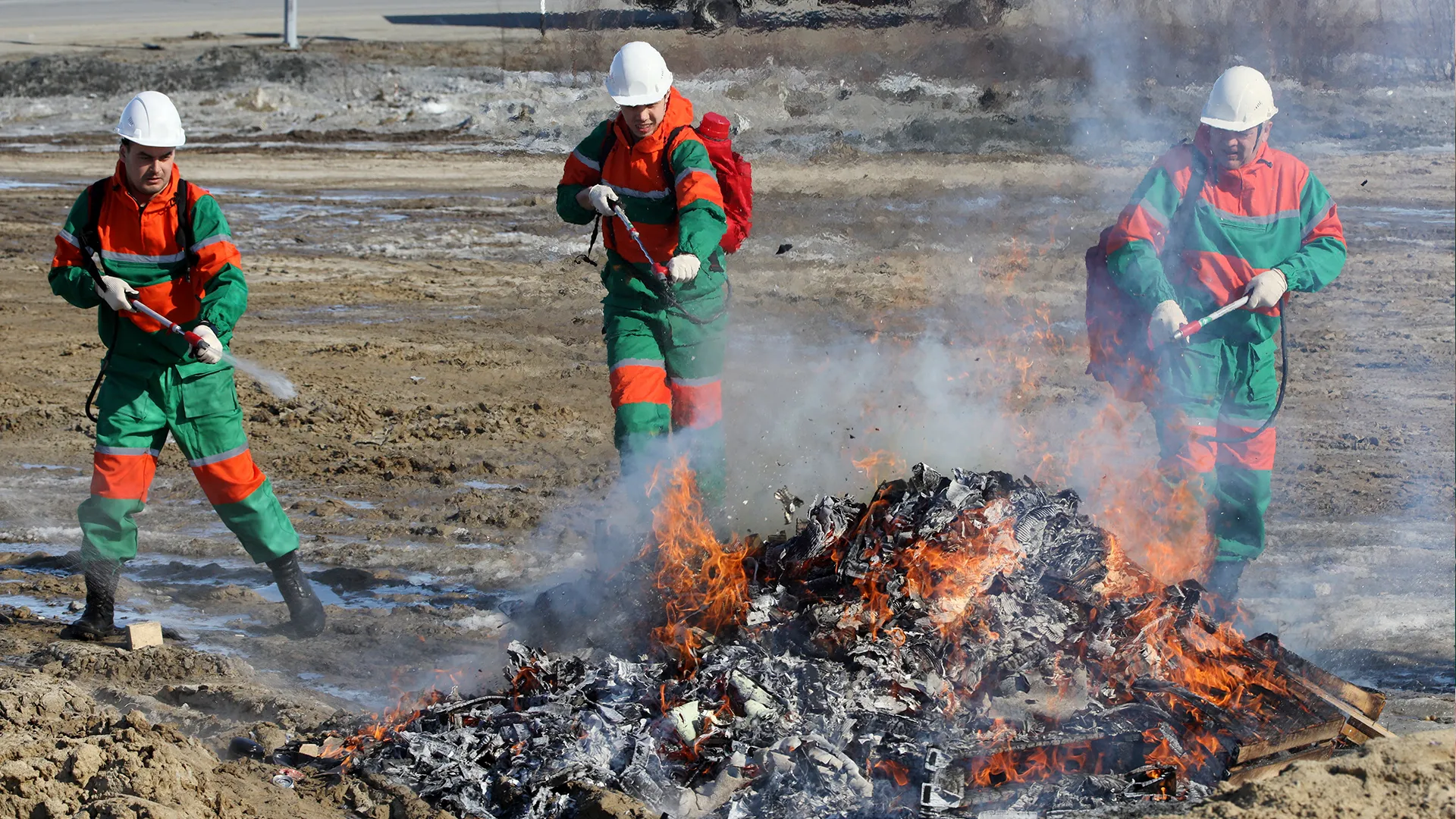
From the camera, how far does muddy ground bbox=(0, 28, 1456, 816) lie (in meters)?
5.81

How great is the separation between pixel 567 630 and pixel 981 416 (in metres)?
3.62

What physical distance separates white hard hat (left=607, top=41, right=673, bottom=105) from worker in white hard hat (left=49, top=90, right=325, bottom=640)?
164 cm

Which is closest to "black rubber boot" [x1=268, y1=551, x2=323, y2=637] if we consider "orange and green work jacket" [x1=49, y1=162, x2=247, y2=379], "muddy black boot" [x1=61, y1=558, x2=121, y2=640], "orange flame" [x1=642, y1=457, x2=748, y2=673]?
"muddy black boot" [x1=61, y1=558, x2=121, y2=640]

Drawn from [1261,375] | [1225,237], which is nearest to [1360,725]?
[1261,375]

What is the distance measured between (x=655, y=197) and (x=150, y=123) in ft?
6.45

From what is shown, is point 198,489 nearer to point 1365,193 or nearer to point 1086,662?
point 1086,662

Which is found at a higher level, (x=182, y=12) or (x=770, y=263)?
(x=182, y=12)

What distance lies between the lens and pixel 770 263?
12.5m

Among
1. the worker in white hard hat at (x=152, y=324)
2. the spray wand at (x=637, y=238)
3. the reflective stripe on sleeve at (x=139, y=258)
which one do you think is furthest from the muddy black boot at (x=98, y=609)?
the spray wand at (x=637, y=238)

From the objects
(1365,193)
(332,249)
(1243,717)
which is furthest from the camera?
(1365,193)

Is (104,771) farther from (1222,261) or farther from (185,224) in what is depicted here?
(1222,261)

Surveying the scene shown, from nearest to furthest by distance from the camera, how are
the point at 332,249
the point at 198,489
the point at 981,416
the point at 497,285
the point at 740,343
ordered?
the point at 198,489
the point at 981,416
the point at 740,343
the point at 497,285
the point at 332,249

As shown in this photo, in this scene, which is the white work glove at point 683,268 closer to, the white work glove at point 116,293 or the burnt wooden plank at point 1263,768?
the white work glove at point 116,293

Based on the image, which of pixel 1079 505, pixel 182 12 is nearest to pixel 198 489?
pixel 1079 505
